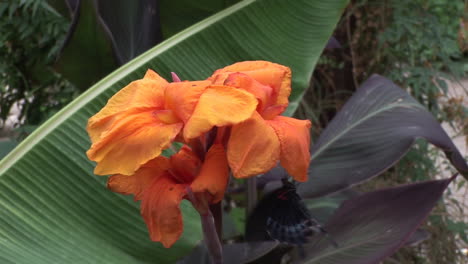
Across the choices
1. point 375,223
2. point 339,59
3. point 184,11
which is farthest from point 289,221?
point 339,59

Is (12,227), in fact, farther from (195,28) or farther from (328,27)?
(328,27)

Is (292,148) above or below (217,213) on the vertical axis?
above

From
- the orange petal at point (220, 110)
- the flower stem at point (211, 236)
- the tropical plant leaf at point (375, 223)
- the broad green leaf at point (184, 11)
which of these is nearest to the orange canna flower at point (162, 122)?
the orange petal at point (220, 110)

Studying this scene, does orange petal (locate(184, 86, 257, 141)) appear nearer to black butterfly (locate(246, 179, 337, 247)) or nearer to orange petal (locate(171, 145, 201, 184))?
orange petal (locate(171, 145, 201, 184))

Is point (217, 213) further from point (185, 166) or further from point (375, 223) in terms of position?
point (375, 223)

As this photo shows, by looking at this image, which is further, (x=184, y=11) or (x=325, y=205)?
(x=325, y=205)

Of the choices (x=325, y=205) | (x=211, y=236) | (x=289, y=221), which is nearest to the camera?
(x=211, y=236)

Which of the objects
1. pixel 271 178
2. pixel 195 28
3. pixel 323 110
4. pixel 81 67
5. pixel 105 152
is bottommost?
pixel 323 110

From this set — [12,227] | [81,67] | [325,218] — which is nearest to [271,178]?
[325,218]
